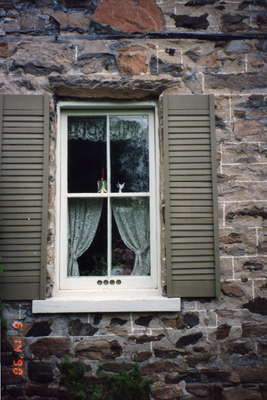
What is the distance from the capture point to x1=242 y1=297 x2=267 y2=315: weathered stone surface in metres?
3.29

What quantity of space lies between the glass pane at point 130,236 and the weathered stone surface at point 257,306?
876 mm

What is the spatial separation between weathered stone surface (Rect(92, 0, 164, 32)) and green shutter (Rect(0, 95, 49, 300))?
3.05 ft

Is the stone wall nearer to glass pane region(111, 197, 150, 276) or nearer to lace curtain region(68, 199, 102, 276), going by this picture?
lace curtain region(68, 199, 102, 276)

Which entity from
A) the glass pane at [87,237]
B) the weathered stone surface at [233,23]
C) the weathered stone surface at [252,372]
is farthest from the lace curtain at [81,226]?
the weathered stone surface at [233,23]

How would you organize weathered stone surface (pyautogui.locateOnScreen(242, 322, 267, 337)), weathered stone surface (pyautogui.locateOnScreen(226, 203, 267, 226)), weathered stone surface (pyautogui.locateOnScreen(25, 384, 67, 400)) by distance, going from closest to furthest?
weathered stone surface (pyautogui.locateOnScreen(25, 384, 67, 400)) → weathered stone surface (pyautogui.locateOnScreen(242, 322, 267, 337)) → weathered stone surface (pyautogui.locateOnScreen(226, 203, 267, 226))

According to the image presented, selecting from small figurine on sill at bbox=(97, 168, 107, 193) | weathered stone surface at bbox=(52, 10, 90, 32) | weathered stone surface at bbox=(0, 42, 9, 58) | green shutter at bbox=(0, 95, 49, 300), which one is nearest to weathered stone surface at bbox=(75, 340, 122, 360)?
green shutter at bbox=(0, 95, 49, 300)

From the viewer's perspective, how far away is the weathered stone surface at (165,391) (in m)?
3.20

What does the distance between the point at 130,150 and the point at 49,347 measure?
5.90 feet

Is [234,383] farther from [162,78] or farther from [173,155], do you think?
[162,78]

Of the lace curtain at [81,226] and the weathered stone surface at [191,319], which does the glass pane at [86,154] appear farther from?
the weathered stone surface at [191,319]

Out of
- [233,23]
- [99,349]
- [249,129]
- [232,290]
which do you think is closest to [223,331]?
[232,290]

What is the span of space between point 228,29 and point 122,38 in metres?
0.93

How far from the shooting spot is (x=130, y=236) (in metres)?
3.54

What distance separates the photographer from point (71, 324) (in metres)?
3.25
